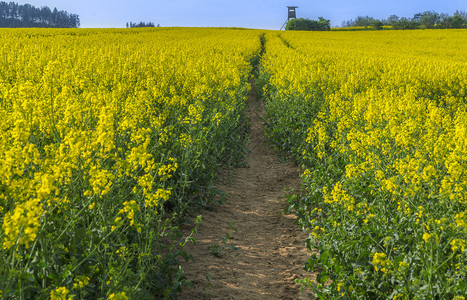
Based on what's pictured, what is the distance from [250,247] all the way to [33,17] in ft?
456

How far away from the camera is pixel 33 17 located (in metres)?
121

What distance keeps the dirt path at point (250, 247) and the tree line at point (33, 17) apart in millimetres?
120685

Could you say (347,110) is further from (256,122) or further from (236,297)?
(236,297)

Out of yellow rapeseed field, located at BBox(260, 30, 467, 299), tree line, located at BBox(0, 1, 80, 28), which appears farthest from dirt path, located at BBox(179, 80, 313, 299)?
tree line, located at BBox(0, 1, 80, 28)

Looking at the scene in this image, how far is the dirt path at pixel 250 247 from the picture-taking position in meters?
4.35

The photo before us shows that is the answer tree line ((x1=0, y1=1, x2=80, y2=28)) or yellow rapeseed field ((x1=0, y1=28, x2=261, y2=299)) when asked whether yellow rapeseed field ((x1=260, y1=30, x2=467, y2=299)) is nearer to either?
yellow rapeseed field ((x1=0, y1=28, x2=261, y2=299))

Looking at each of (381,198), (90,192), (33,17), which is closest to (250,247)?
(381,198)

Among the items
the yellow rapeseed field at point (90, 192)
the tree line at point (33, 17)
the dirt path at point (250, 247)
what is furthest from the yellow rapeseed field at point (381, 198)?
the tree line at point (33, 17)

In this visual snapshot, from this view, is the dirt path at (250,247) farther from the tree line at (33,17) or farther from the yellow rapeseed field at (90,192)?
the tree line at (33,17)

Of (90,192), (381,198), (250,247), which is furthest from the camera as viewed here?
(250,247)

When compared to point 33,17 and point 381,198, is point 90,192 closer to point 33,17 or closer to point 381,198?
point 381,198

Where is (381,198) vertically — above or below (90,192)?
below

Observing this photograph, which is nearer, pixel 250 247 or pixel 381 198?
pixel 381 198

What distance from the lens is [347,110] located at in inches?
349
